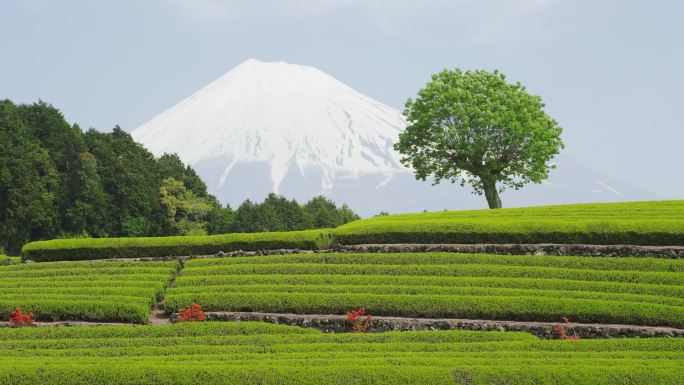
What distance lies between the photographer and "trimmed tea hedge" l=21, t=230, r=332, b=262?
3294cm

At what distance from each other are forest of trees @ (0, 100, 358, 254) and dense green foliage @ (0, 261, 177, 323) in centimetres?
2734

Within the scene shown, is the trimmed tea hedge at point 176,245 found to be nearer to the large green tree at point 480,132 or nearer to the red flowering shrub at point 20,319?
the red flowering shrub at point 20,319

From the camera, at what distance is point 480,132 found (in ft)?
156

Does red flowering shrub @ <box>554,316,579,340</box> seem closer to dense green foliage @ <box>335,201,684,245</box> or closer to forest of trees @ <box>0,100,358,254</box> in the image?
dense green foliage @ <box>335,201,684,245</box>

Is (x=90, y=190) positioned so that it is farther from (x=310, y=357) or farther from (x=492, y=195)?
(x=310, y=357)

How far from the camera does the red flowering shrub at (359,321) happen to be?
24234 millimetres

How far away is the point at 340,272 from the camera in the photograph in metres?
29.0

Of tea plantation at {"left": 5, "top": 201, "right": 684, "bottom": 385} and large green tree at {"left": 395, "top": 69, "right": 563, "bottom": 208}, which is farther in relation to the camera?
large green tree at {"left": 395, "top": 69, "right": 563, "bottom": 208}

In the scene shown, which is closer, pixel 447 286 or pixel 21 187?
pixel 447 286

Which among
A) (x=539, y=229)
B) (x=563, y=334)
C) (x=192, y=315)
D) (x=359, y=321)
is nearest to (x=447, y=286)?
(x=359, y=321)

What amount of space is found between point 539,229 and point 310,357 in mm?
15372

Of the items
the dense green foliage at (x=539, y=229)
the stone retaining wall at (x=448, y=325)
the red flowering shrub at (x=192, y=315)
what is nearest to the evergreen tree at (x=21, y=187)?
the dense green foliage at (x=539, y=229)

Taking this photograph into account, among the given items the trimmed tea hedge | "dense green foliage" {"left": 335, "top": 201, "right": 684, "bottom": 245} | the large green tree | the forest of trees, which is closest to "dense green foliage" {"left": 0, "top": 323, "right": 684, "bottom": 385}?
"dense green foliage" {"left": 335, "top": 201, "right": 684, "bottom": 245}

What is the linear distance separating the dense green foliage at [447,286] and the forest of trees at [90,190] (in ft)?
107
